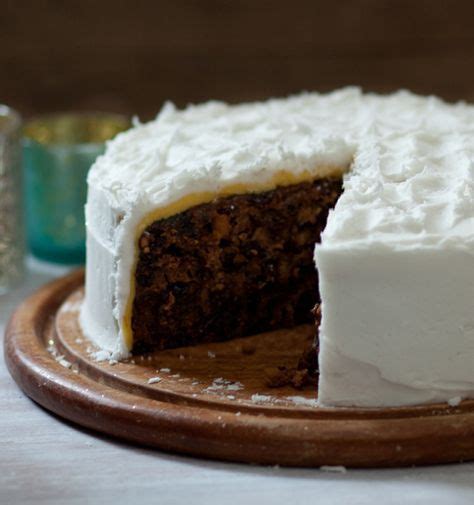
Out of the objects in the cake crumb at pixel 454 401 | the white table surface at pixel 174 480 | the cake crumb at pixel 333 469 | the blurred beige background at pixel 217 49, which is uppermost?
the blurred beige background at pixel 217 49

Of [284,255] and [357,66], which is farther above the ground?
[357,66]

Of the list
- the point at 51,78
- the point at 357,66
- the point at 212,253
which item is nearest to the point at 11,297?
the point at 212,253

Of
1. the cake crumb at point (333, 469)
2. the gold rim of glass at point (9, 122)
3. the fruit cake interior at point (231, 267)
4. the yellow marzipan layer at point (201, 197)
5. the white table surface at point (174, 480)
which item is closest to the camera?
the white table surface at point (174, 480)

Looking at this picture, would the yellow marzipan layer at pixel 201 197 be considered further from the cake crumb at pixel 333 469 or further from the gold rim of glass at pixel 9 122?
the gold rim of glass at pixel 9 122

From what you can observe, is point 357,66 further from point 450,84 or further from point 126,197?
point 126,197

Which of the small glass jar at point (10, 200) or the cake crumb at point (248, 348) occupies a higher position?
the small glass jar at point (10, 200)

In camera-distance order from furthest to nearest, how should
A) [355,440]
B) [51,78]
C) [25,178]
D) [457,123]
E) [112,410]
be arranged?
[51,78]
[25,178]
[457,123]
[112,410]
[355,440]

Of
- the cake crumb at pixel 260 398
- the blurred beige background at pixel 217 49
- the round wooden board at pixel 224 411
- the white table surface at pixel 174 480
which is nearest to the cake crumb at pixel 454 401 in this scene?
the round wooden board at pixel 224 411

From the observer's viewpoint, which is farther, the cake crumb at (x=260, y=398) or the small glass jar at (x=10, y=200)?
the small glass jar at (x=10, y=200)
